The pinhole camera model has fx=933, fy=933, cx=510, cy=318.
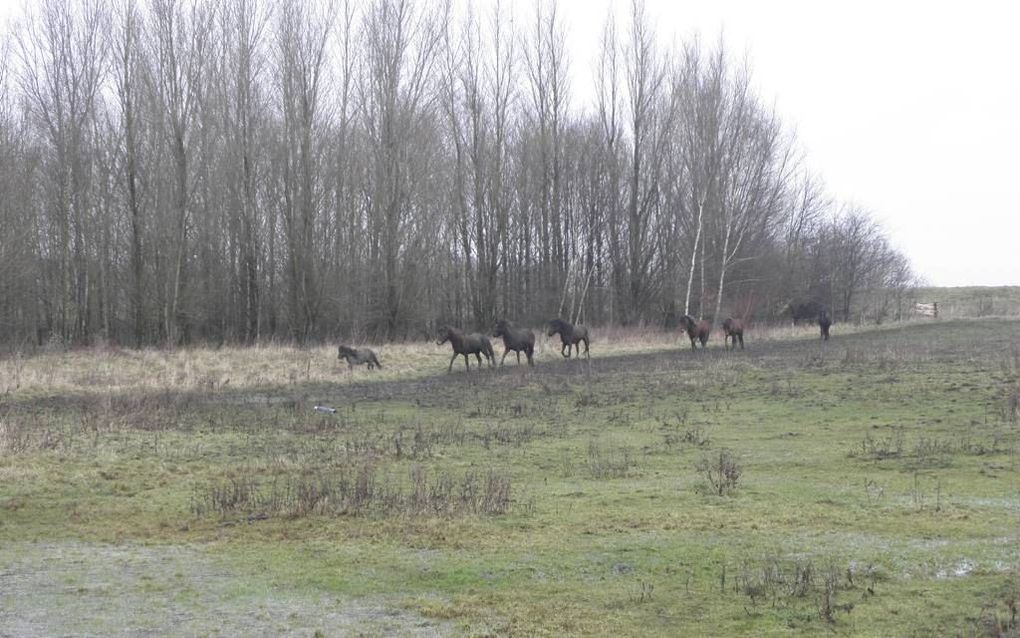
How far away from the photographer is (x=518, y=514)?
947 cm

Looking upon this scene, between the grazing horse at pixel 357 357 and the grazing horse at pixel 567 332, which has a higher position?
the grazing horse at pixel 567 332

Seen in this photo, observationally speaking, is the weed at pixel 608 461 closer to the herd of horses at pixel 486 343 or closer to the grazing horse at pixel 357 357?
the herd of horses at pixel 486 343

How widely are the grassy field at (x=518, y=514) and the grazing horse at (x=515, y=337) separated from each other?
8.63m

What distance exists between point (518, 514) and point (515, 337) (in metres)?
20.4

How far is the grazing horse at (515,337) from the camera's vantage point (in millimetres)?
29641

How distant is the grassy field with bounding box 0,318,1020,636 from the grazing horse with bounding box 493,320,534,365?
28.3 feet

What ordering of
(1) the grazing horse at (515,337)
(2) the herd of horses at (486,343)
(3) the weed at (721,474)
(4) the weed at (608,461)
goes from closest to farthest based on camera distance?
(3) the weed at (721,474) < (4) the weed at (608,461) < (2) the herd of horses at (486,343) < (1) the grazing horse at (515,337)

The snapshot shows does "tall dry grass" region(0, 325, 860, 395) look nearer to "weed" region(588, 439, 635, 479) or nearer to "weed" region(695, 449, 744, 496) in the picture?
"weed" region(588, 439, 635, 479)

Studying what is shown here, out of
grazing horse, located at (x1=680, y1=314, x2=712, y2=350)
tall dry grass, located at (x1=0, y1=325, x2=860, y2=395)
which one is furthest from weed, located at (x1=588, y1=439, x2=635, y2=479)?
grazing horse, located at (x1=680, y1=314, x2=712, y2=350)

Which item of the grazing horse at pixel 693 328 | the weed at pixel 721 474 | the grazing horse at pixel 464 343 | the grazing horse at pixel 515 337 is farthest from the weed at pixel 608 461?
the grazing horse at pixel 693 328

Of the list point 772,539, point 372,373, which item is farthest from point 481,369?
point 772,539

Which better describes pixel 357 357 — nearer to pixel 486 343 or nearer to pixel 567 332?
pixel 486 343

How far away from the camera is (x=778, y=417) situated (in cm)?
1733

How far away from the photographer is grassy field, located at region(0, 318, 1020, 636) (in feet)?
21.0
